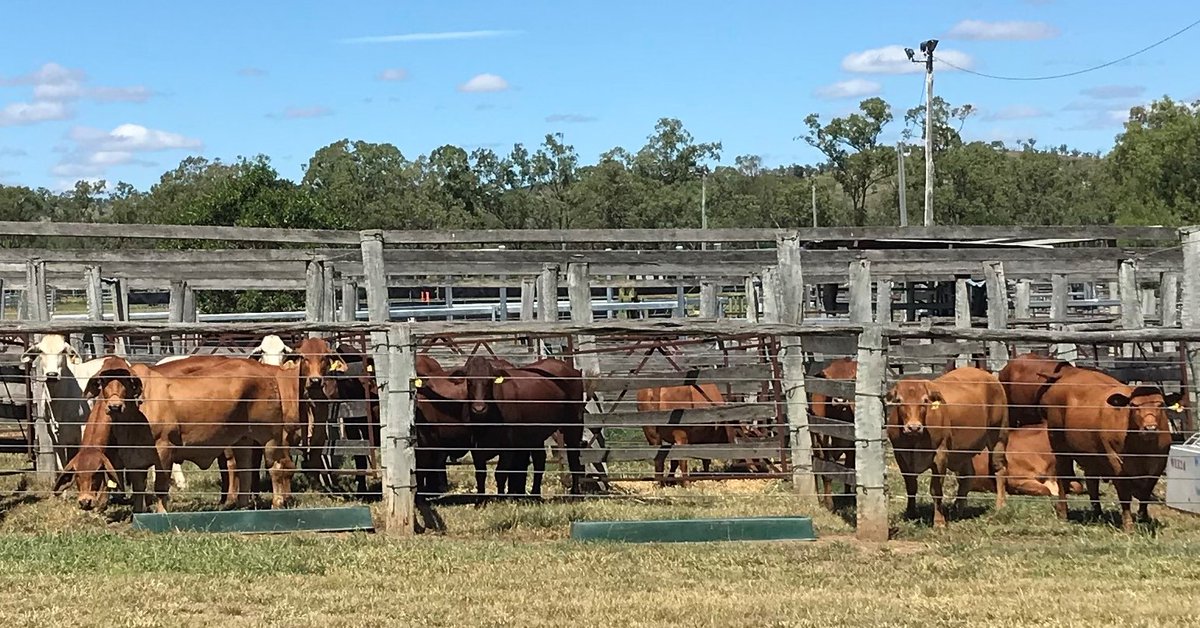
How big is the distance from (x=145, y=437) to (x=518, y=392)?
10.9 feet

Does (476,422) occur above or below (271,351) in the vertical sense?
below

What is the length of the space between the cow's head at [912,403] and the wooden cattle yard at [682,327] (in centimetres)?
37

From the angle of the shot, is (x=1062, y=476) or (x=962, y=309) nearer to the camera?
(x=1062, y=476)

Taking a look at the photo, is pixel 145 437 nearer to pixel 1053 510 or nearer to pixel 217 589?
pixel 217 589

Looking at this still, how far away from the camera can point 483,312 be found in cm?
2553

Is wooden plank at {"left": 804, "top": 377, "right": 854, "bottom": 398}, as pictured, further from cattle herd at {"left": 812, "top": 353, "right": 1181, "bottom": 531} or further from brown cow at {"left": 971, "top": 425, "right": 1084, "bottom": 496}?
brown cow at {"left": 971, "top": 425, "right": 1084, "bottom": 496}

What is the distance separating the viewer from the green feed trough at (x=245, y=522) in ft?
32.7

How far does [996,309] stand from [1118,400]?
5130 mm

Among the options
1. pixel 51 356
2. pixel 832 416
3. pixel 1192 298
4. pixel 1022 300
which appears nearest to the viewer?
pixel 51 356

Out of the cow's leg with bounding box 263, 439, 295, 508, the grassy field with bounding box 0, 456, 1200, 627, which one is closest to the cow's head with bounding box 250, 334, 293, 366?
the cow's leg with bounding box 263, 439, 295, 508

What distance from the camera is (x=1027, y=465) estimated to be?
1248 cm

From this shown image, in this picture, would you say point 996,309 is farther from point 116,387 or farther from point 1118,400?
point 116,387

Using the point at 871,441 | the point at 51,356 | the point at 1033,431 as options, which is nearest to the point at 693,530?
the point at 871,441

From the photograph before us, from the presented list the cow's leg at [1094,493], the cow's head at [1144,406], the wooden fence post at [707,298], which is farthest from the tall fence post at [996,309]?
the wooden fence post at [707,298]
